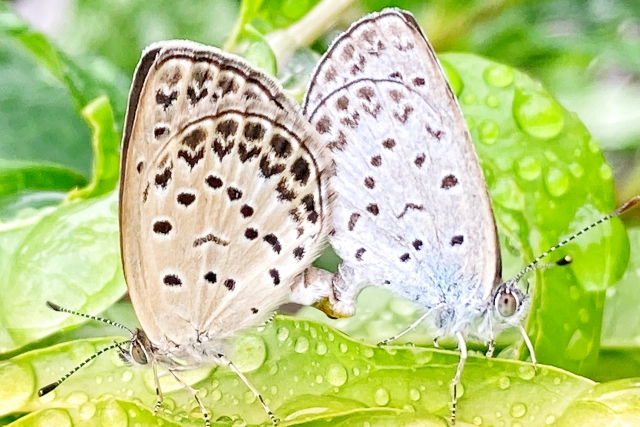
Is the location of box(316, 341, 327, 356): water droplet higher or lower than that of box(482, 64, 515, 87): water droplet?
lower

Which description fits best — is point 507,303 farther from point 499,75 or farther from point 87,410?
point 87,410

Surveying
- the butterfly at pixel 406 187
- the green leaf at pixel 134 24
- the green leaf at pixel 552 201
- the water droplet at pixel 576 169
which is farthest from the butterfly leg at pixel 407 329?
the green leaf at pixel 134 24

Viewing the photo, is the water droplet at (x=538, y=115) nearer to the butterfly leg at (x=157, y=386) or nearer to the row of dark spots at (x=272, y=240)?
the row of dark spots at (x=272, y=240)

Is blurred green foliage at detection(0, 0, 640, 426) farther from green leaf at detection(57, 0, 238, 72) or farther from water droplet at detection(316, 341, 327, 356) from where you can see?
green leaf at detection(57, 0, 238, 72)

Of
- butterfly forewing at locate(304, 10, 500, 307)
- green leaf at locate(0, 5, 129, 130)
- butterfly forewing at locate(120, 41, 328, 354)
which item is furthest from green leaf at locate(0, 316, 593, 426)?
green leaf at locate(0, 5, 129, 130)

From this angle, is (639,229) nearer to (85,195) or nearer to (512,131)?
(512,131)

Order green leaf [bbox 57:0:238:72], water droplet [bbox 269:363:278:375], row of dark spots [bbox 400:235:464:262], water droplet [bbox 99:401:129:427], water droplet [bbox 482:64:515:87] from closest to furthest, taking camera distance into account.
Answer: water droplet [bbox 99:401:129:427] → water droplet [bbox 269:363:278:375] → water droplet [bbox 482:64:515:87] → row of dark spots [bbox 400:235:464:262] → green leaf [bbox 57:0:238:72]

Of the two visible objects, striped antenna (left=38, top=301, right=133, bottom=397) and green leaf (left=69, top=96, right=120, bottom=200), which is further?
green leaf (left=69, top=96, right=120, bottom=200)
